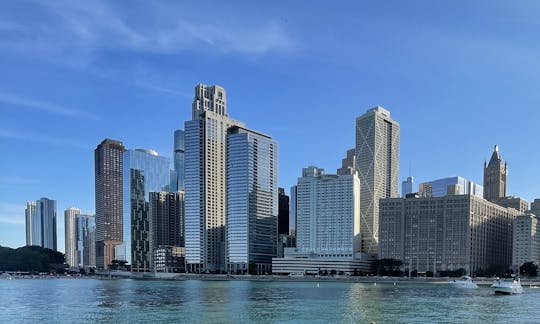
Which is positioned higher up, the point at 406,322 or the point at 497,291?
the point at 406,322

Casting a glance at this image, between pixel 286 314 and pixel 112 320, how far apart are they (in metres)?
25.0

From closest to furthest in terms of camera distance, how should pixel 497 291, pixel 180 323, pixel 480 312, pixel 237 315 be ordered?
pixel 180 323 → pixel 237 315 → pixel 480 312 → pixel 497 291

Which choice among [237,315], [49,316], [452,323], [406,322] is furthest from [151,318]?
[452,323]

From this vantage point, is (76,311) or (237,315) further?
(76,311)

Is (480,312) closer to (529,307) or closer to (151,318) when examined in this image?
(529,307)

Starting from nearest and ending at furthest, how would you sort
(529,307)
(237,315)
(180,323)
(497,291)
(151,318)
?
(180,323), (151,318), (237,315), (529,307), (497,291)

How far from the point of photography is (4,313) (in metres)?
84.5

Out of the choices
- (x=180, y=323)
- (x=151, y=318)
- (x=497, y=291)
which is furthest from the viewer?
(x=497, y=291)

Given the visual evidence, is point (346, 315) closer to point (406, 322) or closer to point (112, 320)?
point (406, 322)

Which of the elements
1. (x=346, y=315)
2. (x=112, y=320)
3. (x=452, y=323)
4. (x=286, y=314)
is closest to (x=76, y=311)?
(x=112, y=320)

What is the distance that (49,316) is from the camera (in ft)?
255

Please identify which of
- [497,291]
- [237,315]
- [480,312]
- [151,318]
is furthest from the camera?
[497,291]

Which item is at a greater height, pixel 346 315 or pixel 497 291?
pixel 346 315

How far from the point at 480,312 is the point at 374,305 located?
1881 cm
